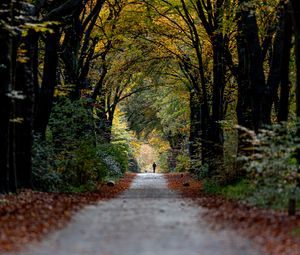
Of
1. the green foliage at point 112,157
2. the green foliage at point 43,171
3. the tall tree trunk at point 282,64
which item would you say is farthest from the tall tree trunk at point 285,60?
the green foliage at point 112,157

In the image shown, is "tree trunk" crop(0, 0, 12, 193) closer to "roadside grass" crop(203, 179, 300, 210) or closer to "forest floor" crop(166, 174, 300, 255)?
"forest floor" crop(166, 174, 300, 255)

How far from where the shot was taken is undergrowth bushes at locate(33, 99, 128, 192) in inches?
673

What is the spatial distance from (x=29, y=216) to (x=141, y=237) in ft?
11.0

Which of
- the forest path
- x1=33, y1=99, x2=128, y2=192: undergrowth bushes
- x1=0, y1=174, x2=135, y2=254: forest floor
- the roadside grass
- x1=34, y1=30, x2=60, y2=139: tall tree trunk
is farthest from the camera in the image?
x1=34, y1=30, x2=60, y2=139: tall tree trunk

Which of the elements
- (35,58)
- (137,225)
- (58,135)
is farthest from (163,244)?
(58,135)

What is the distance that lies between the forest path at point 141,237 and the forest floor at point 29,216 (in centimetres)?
28

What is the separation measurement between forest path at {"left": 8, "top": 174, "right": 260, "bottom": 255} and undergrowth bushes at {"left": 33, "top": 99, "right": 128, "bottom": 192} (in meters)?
6.59

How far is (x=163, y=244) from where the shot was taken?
7.41m

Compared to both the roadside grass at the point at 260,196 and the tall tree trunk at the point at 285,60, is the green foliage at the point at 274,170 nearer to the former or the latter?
the roadside grass at the point at 260,196

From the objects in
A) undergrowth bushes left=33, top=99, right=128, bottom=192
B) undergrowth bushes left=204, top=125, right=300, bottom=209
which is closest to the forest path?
undergrowth bushes left=204, top=125, right=300, bottom=209

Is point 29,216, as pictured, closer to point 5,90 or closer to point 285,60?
point 5,90

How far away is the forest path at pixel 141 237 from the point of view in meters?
7.04

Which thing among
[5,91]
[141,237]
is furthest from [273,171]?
[5,91]

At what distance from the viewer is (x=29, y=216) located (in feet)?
34.2
